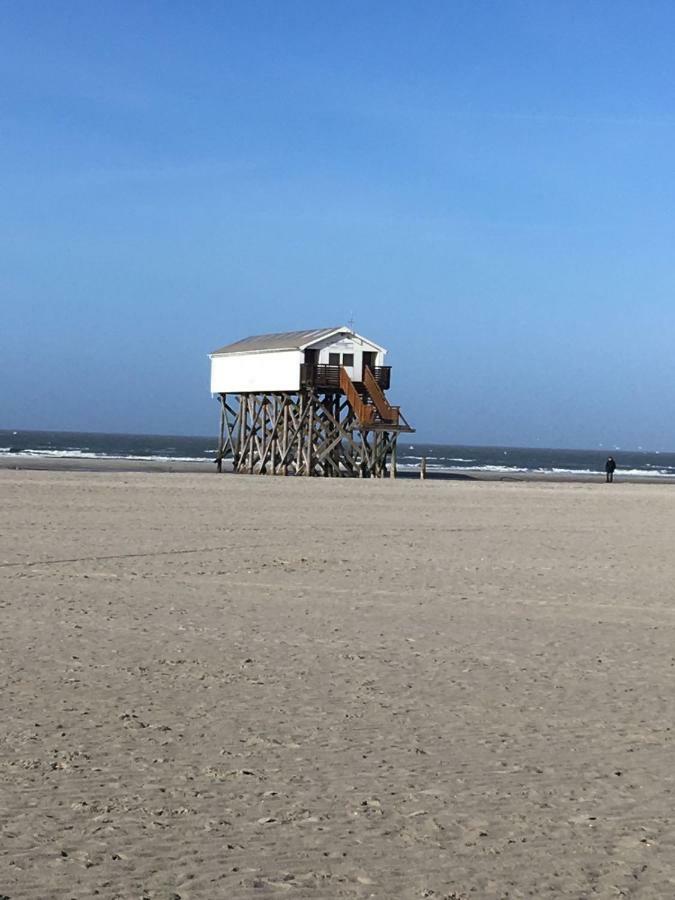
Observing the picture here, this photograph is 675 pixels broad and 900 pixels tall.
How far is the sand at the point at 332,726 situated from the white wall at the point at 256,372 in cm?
3023

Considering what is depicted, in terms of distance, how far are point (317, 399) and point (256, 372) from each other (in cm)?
370

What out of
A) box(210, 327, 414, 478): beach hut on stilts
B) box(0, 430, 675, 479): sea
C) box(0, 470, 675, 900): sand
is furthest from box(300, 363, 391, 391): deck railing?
box(0, 470, 675, 900): sand

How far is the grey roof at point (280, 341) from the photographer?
45719mm

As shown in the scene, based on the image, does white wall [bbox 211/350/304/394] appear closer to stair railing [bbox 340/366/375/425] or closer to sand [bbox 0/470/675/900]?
stair railing [bbox 340/366/375/425]

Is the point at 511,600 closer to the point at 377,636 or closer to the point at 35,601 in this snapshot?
the point at 377,636

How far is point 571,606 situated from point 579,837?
23.2ft

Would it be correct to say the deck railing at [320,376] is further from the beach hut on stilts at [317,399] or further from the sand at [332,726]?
the sand at [332,726]

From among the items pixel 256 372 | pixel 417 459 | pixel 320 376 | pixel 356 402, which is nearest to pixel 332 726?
pixel 356 402

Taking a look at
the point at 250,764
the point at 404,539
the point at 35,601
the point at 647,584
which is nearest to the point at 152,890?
the point at 250,764

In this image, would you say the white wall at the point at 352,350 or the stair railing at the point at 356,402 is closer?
the stair railing at the point at 356,402

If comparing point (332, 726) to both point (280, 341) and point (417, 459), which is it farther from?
point (417, 459)

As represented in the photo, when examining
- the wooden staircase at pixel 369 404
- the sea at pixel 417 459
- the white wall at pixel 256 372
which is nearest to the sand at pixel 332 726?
the wooden staircase at pixel 369 404

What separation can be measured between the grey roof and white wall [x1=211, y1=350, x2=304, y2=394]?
0.21 meters

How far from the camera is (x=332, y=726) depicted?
7188 mm
